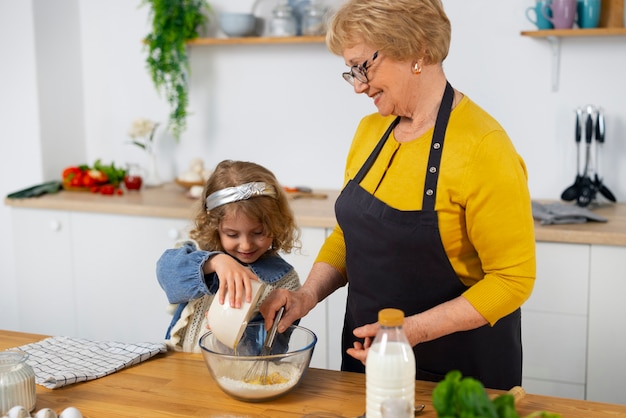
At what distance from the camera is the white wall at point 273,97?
3219 mm

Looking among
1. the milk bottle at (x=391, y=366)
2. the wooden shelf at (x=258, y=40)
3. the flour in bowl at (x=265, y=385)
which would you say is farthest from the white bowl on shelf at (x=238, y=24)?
the milk bottle at (x=391, y=366)

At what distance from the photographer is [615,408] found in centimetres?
147

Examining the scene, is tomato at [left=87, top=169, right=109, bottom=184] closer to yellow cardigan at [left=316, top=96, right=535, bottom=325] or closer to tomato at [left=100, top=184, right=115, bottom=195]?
tomato at [left=100, top=184, right=115, bottom=195]

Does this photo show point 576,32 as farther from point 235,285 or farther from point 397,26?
point 235,285

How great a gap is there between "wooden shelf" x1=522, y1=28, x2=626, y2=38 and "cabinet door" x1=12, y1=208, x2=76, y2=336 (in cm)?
202

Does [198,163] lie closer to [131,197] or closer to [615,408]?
[131,197]

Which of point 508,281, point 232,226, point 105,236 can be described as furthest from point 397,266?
point 105,236

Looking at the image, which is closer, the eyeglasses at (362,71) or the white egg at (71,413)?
the white egg at (71,413)

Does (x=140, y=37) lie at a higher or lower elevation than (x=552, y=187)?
higher

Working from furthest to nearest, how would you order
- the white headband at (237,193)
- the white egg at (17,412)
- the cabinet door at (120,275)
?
the cabinet door at (120,275) → the white headband at (237,193) → the white egg at (17,412)

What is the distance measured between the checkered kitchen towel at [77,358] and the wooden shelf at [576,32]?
1.95 metres

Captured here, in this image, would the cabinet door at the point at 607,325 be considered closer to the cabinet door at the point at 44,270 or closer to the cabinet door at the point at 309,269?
the cabinet door at the point at 309,269

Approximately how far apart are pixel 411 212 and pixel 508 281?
25 cm

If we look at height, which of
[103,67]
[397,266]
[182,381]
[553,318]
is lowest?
[553,318]
